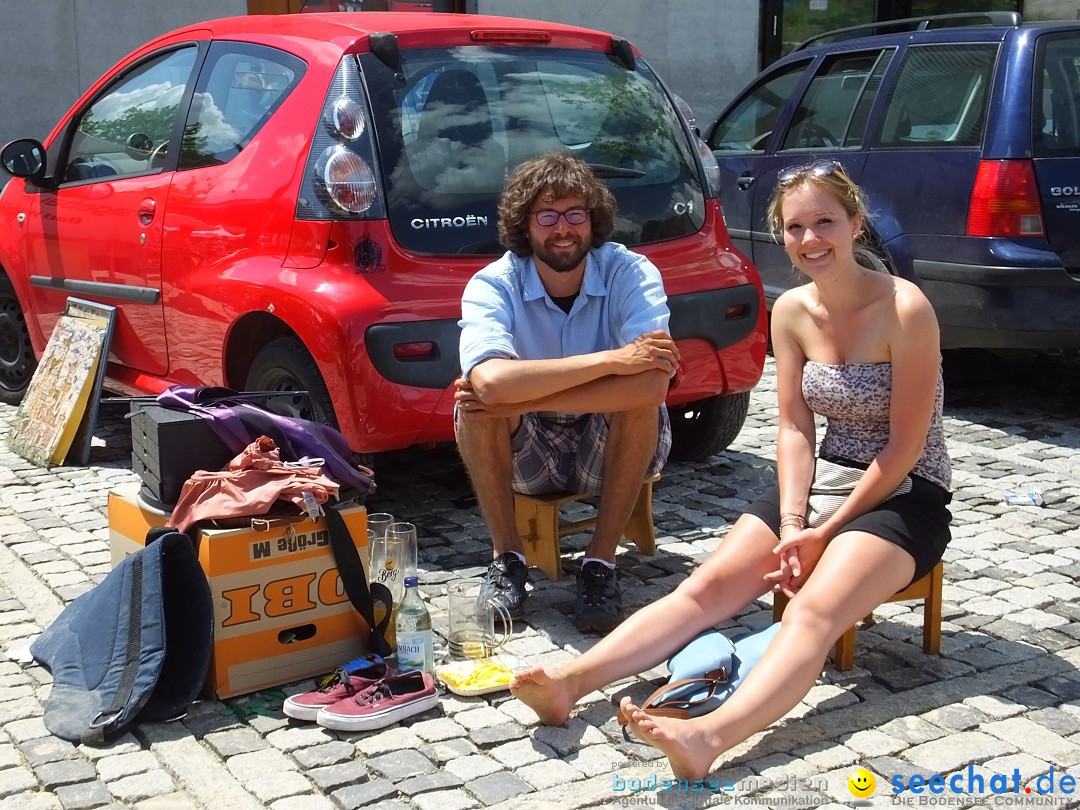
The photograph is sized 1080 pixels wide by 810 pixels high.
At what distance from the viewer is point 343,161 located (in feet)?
15.0

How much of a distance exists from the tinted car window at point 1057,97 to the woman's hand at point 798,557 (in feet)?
11.1

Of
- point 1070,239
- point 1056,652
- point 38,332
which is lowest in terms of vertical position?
point 1056,652

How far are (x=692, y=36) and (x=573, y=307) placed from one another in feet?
32.6

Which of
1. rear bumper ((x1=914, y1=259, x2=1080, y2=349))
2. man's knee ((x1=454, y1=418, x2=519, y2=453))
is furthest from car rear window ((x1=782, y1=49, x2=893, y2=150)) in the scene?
man's knee ((x1=454, y1=418, x2=519, y2=453))

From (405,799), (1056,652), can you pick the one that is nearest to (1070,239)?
(1056,652)

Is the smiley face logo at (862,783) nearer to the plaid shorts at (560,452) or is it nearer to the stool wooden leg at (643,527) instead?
the plaid shorts at (560,452)

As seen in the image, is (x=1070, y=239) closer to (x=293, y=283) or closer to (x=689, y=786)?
(x=293, y=283)

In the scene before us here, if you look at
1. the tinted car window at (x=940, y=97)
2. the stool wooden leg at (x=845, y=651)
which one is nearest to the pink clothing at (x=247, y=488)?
the stool wooden leg at (x=845, y=651)

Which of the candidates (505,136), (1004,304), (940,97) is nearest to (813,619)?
(505,136)

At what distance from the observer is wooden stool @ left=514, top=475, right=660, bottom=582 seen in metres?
4.41

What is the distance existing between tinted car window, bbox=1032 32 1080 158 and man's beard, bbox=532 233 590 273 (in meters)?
3.00

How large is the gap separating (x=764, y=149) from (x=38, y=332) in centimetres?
419

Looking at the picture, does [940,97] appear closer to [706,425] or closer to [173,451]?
[706,425]

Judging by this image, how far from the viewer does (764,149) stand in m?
8.05
